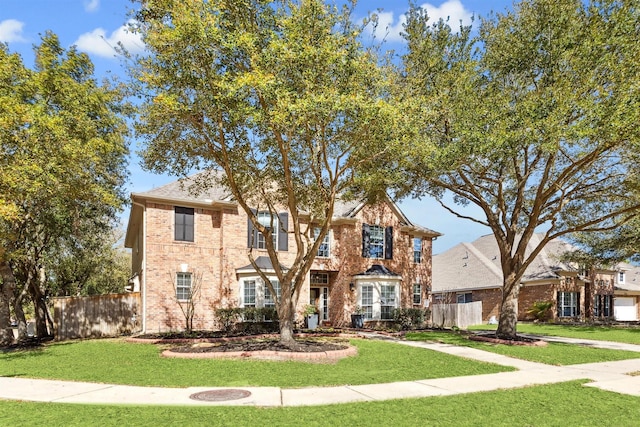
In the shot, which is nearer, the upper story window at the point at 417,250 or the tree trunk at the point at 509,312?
the tree trunk at the point at 509,312

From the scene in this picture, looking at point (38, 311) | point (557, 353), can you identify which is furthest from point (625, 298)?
point (38, 311)

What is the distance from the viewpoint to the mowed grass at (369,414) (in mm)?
6316

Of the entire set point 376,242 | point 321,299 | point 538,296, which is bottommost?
point 538,296

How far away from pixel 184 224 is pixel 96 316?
522 centimetres

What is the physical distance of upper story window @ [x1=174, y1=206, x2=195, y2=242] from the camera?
20734 millimetres

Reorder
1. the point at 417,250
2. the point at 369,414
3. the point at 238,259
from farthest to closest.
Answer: the point at 417,250 < the point at 238,259 < the point at 369,414

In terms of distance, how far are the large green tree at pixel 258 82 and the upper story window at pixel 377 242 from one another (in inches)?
453

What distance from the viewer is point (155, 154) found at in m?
14.3

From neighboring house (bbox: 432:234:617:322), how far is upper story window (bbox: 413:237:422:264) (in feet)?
26.0

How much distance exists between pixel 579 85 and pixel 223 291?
1590cm

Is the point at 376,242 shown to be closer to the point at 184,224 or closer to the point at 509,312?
the point at 509,312

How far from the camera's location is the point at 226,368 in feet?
35.9

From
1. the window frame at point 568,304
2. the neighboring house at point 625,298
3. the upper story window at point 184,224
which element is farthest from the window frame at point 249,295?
the neighboring house at point 625,298

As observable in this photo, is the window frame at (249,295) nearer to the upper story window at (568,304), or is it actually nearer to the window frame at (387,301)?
the window frame at (387,301)
